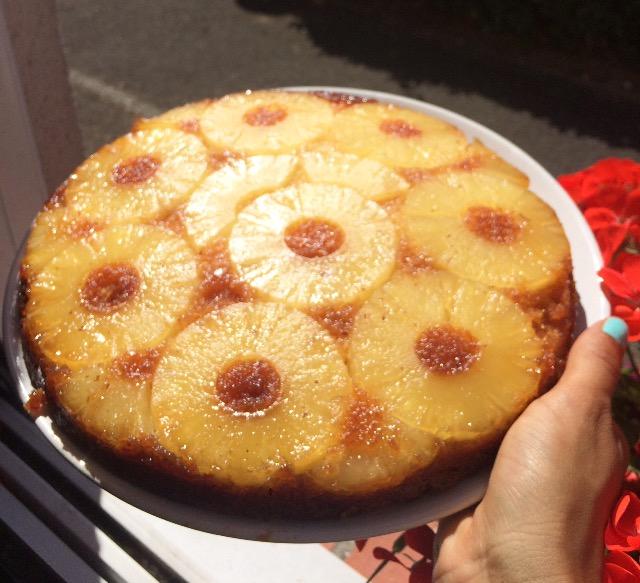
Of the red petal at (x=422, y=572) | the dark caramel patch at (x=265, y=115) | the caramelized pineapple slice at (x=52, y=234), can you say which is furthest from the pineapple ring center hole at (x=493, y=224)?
the caramelized pineapple slice at (x=52, y=234)

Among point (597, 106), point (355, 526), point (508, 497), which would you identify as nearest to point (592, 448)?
point (508, 497)

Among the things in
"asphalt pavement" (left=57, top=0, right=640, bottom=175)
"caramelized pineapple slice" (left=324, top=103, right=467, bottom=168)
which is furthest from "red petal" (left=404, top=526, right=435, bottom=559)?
"asphalt pavement" (left=57, top=0, right=640, bottom=175)

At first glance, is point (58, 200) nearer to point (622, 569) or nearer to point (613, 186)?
point (613, 186)

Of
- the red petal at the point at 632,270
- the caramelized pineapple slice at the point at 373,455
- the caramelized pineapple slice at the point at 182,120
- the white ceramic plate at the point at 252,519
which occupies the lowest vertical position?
the white ceramic plate at the point at 252,519

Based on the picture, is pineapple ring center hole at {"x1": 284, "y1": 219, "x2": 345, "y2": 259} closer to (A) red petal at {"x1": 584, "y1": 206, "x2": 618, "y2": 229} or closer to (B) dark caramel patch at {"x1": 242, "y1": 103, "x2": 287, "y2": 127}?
(B) dark caramel patch at {"x1": 242, "y1": 103, "x2": 287, "y2": 127}

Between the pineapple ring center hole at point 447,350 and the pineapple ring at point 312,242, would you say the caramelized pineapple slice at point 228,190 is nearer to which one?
the pineapple ring at point 312,242

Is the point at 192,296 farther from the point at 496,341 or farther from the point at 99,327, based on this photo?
the point at 496,341
